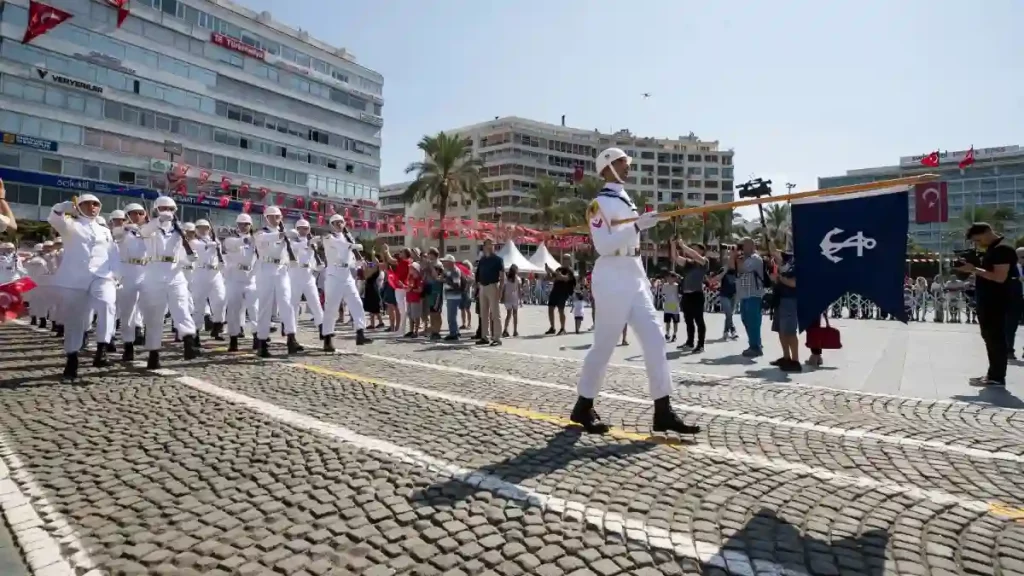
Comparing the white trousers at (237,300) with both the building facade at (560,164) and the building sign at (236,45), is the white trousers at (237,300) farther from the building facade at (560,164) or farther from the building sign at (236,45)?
the building facade at (560,164)

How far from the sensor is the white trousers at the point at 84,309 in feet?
24.0

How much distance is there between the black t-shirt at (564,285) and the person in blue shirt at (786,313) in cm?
591

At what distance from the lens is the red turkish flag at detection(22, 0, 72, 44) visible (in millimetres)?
27250

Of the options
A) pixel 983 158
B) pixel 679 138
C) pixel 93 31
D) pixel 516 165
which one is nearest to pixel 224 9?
pixel 93 31

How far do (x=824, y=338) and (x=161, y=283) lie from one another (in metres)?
9.43

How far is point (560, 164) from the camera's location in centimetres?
9256

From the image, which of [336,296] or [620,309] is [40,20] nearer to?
[336,296]

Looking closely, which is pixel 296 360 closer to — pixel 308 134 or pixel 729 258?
pixel 729 258

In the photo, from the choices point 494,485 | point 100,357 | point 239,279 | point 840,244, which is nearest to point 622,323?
point 494,485

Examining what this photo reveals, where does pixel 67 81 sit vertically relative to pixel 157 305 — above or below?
above

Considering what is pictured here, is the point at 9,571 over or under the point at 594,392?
under

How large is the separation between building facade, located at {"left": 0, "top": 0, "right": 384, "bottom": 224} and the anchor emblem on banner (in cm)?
3016

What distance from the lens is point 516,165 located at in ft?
287

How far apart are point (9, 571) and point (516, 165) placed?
87.0m
